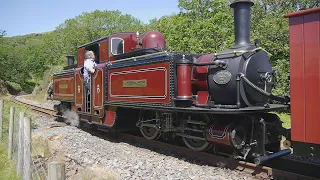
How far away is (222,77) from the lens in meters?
5.43

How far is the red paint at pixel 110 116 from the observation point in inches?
307

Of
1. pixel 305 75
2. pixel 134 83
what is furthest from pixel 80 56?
pixel 305 75

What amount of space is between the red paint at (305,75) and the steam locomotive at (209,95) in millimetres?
144

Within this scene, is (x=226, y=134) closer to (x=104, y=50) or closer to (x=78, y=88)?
(x=104, y=50)

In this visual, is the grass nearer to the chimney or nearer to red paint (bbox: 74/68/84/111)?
red paint (bbox: 74/68/84/111)

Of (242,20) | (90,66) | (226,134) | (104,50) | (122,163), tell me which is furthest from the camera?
(90,66)

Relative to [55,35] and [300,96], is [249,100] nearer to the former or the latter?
[300,96]

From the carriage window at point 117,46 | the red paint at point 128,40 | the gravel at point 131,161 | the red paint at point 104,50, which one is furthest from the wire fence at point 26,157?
the red paint at point 128,40

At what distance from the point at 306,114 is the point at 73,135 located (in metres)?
6.40

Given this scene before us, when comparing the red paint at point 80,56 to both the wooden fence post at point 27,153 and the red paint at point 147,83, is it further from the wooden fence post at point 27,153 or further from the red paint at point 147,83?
the wooden fence post at point 27,153

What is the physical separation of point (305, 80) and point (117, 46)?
5547 mm

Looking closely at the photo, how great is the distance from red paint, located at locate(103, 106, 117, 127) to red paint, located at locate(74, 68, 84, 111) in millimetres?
1546

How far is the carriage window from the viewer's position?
8.27 meters

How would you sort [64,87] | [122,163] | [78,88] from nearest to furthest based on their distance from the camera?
[122,163] < [78,88] < [64,87]
